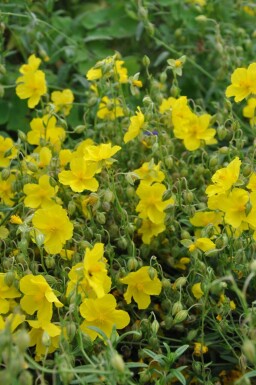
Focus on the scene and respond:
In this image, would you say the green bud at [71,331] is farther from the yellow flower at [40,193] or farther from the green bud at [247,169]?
the green bud at [247,169]

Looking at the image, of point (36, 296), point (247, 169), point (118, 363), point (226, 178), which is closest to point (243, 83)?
point (247, 169)

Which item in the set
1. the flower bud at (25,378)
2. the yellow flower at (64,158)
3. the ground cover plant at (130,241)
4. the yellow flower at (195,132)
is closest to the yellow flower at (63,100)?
the ground cover plant at (130,241)

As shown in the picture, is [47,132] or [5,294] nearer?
[5,294]

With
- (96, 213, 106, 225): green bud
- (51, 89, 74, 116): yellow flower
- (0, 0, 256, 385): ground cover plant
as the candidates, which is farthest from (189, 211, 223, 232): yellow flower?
(51, 89, 74, 116): yellow flower

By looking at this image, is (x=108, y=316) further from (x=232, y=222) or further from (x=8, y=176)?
(x=8, y=176)

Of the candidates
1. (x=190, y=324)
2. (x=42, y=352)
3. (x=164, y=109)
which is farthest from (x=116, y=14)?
(x=42, y=352)

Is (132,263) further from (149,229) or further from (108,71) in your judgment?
(108,71)
